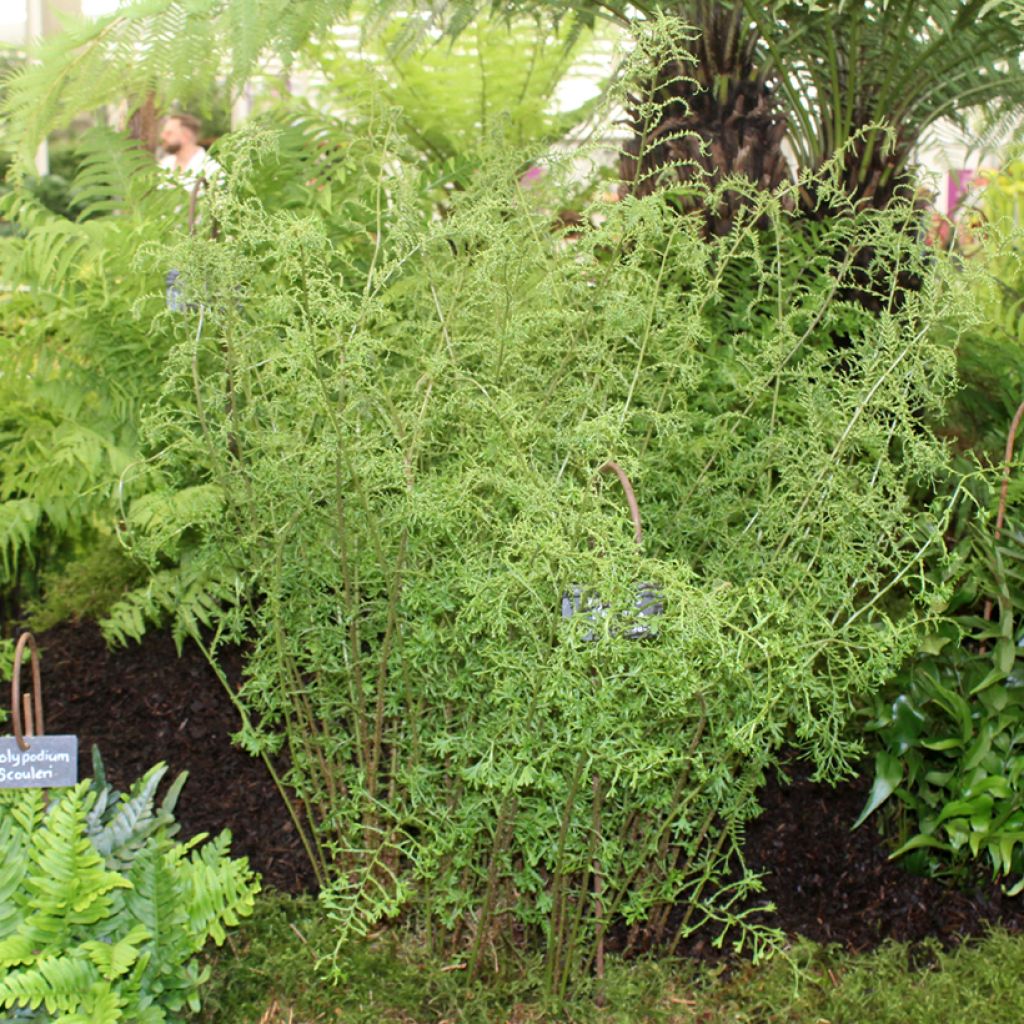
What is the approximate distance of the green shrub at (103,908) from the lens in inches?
66.6

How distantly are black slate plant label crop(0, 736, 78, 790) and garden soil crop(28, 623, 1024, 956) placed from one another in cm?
53

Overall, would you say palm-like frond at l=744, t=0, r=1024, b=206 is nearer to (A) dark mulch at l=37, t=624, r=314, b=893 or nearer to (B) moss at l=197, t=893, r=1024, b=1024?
(B) moss at l=197, t=893, r=1024, b=1024

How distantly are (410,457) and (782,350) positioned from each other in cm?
69

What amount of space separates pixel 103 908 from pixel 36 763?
29cm

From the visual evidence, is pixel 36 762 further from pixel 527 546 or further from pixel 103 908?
pixel 527 546

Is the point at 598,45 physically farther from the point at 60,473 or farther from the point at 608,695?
the point at 608,695

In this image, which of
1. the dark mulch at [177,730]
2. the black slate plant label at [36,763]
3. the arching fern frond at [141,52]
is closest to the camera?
the black slate plant label at [36,763]

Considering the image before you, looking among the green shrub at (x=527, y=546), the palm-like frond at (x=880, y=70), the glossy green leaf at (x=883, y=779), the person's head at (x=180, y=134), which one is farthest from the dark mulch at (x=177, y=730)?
the person's head at (x=180, y=134)

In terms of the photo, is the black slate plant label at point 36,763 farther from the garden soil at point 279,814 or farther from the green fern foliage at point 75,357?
the green fern foliage at point 75,357

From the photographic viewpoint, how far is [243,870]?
1.98 m

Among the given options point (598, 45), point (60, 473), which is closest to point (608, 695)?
point (60, 473)

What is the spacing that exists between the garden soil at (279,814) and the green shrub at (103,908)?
17.2 inches

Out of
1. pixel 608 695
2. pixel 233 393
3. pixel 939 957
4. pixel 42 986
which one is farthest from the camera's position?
pixel 939 957

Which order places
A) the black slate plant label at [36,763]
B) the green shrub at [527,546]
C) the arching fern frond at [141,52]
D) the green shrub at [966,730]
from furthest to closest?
1. the arching fern frond at [141,52]
2. the green shrub at [966,730]
3. the black slate plant label at [36,763]
4. the green shrub at [527,546]
